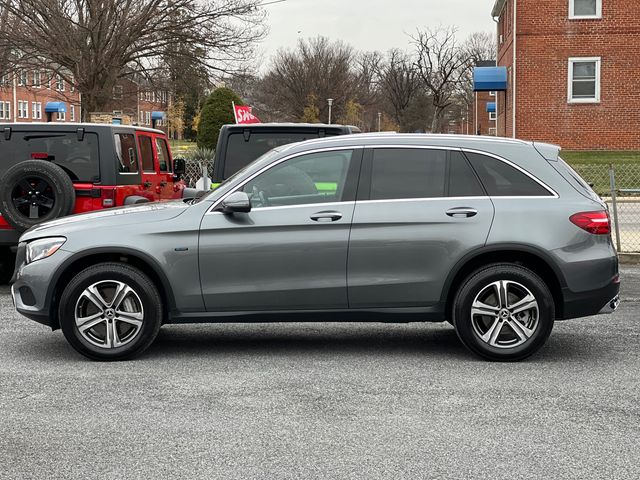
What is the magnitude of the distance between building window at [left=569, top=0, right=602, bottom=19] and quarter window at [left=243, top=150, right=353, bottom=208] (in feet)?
94.2

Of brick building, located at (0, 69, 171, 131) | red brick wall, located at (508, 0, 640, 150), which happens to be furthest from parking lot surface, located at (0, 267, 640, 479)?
red brick wall, located at (508, 0, 640, 150)

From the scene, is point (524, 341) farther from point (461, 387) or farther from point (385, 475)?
point (385, 475)

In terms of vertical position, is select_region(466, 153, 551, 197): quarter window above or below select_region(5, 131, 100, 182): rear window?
below

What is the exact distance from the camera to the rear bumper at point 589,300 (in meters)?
7.13

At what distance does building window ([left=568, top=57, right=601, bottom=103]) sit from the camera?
3403cm

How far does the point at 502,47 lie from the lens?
42.2 m

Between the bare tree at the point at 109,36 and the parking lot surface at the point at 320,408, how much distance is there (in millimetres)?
24711

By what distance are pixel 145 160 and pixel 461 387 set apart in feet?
21.1

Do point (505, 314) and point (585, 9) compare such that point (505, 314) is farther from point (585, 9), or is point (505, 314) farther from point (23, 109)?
point (23, 109)

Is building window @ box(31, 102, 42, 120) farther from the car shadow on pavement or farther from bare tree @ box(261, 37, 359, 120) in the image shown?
the car shadow on pavement

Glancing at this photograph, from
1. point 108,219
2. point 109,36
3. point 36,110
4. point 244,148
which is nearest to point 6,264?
point 244,148

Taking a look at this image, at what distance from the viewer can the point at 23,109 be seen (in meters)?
92.9

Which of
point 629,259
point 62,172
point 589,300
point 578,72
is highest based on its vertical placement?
point 578,72

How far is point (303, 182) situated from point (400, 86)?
87177mm
